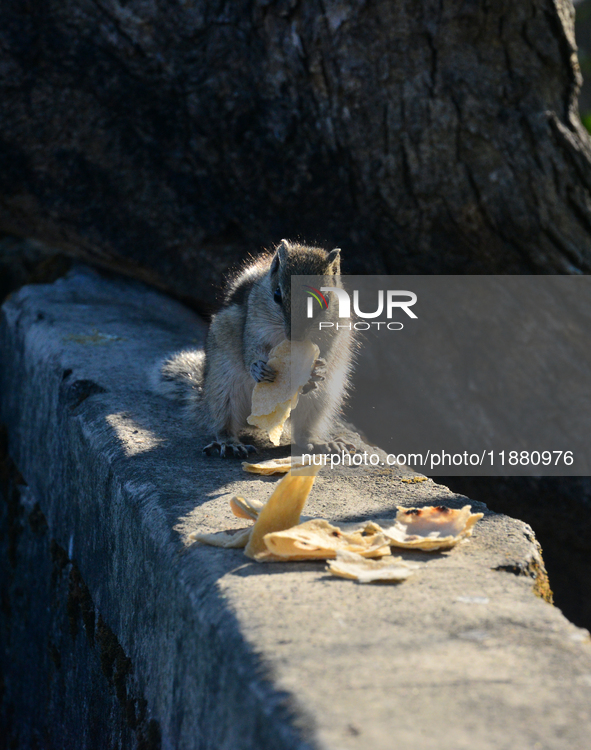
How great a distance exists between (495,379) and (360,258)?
1307 millimetres

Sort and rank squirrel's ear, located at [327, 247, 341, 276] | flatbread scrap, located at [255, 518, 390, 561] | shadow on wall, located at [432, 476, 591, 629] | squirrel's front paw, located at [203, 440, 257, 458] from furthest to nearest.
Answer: shadow on wall, located at [432, 476, 591, 629] < squirrel's ear, located at [327, 247, 341, 276] < squirrel's front paw, located at [203, 440, 257, 458] < flatbread scrap, located at [255, 518, 390, 561]

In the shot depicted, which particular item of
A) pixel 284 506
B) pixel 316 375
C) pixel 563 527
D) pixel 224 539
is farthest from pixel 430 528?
pixel 563 527

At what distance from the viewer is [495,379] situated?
5211mm

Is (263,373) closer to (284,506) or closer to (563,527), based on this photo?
(284,506)

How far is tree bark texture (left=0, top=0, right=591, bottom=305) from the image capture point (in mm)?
4926

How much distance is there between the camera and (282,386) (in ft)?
11.9

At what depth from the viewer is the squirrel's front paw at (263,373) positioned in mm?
3625

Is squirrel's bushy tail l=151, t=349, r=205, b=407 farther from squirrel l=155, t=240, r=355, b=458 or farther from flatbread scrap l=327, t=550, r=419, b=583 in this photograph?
flatbread scrap l=327, t=550, r=419, b=583

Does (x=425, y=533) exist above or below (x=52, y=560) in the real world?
above

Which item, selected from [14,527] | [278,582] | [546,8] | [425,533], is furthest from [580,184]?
[14,527]

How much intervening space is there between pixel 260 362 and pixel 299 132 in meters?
2.37

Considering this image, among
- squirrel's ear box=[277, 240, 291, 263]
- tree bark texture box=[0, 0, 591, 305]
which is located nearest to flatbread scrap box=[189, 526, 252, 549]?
squirrel's ear box=[277, 240, 291, 263]

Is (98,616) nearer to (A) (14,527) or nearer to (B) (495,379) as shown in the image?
(A) (14,527)

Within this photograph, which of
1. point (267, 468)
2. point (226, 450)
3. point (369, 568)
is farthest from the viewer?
point (226, 450)
